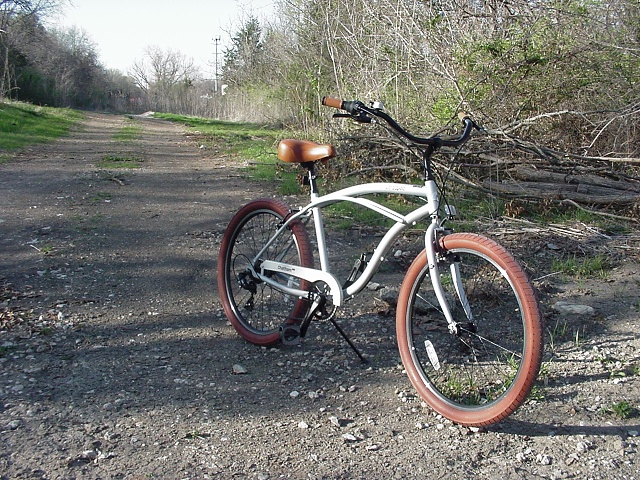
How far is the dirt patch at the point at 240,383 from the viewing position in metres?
2.54

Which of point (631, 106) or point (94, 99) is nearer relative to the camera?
point (631, 106)

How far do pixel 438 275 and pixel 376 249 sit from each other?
0.41m

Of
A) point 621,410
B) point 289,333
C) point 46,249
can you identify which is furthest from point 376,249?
point 46,249

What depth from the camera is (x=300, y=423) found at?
2869mm

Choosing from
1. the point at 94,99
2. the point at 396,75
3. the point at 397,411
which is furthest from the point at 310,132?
the point at 94,99

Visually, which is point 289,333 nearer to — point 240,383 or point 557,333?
point 240,383

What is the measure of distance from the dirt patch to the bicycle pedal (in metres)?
0.11

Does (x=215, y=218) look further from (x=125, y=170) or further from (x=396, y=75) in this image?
(x=125, y=170)

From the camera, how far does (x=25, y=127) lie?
18.0 meters

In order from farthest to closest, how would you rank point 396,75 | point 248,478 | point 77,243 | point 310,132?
point 310,132 → point 396,75 → point 77,243 → point 248,478

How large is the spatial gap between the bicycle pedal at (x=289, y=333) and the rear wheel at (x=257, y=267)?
0.16 ft

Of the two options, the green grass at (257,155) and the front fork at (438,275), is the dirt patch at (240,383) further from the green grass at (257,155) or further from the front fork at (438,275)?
the green grass at (257,155)

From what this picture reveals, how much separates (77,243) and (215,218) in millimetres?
1620

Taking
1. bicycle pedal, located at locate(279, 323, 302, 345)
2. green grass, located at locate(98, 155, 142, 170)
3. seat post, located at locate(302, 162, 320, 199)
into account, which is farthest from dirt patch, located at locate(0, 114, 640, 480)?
green grass, located at locate(98, 155, 142, 170)
